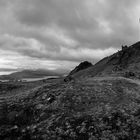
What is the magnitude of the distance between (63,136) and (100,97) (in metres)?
4.85

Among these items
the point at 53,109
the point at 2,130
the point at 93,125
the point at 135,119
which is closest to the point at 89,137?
the point at 93,125

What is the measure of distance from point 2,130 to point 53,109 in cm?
350

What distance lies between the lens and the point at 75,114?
11.5 meters

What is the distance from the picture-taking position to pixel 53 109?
1257 cm

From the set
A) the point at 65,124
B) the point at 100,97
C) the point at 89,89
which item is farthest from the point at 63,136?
the point at 89,89

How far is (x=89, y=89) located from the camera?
14.9m

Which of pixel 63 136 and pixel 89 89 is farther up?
pixel 89 89

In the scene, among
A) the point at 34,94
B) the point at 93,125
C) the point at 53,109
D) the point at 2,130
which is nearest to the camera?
the point at 93,125

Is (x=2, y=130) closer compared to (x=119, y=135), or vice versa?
(x=119, y=135)

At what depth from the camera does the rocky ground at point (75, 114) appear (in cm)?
987

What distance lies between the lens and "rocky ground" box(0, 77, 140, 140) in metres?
9.87

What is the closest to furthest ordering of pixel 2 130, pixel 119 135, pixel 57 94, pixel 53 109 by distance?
pixel 119 135 → pixel 2 130 → pixel 53 109 → pixel 57 94

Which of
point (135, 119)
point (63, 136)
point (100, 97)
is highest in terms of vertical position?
point (100, 97)

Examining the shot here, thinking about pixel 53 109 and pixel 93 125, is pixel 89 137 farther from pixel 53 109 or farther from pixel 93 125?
pixel 53 109
